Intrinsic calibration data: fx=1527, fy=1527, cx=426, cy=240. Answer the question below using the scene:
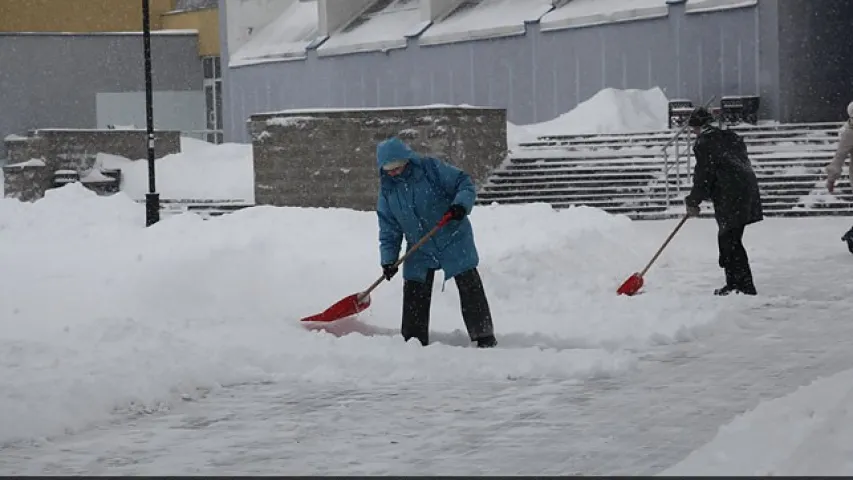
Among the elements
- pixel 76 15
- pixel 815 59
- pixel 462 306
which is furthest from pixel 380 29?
pixel 462 306

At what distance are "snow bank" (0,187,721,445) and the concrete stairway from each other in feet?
16.6

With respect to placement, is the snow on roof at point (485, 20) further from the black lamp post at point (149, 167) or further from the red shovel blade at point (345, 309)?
the red shovel blade at point (345, 309)

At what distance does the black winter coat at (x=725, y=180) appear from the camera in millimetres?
12188

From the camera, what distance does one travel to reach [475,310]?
9.68 meters

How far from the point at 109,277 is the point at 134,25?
36.8 metres

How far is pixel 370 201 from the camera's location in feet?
76.2

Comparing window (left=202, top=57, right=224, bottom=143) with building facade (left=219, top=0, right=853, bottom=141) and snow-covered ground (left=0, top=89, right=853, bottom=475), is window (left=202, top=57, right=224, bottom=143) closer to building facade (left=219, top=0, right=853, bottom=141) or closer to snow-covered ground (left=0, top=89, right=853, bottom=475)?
building facade (left=219, top=0, right=853, bottom=141)

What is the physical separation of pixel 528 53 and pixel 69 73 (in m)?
17.8

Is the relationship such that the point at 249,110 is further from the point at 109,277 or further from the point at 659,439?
the point at 659,439

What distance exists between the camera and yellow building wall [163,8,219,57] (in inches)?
1857

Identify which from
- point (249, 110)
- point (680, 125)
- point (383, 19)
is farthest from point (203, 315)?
point (249, 110)

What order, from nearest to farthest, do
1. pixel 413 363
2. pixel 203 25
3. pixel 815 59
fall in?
pixel 413 363, pixel 815 59, pixel 203 25

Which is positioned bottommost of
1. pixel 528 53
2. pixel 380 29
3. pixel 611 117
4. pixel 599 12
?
pixel 611 117

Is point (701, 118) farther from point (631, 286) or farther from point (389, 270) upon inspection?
point (389, 270)
